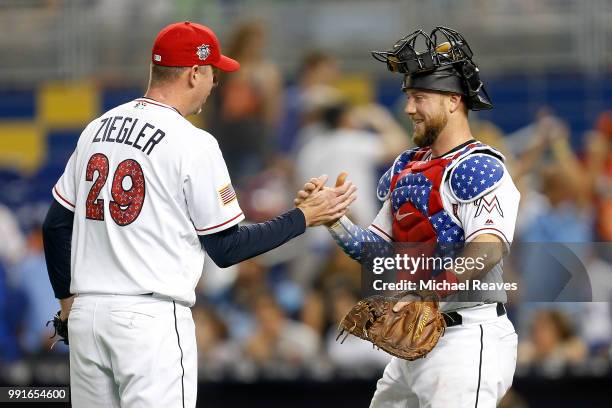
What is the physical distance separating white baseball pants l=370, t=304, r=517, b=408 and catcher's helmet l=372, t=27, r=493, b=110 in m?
0.86

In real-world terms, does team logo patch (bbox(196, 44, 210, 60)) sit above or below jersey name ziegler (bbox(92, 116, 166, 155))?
above

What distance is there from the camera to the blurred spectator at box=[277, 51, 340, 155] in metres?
9.80

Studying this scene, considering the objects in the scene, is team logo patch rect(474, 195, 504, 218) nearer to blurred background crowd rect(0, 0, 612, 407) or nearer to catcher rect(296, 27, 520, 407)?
catcher rect(296, 27, 520, 407)

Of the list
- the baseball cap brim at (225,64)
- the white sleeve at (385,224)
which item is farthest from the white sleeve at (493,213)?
the baseball cap brim at (225,64)

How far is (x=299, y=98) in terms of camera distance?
32.6 ft

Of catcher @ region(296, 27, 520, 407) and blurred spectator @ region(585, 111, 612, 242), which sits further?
blurred spectator @ region(585, 111, 612, 242)

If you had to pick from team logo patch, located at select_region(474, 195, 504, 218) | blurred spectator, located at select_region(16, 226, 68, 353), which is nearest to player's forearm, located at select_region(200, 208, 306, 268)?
team logo patch, located at select_region(474, 195, 504, 218)

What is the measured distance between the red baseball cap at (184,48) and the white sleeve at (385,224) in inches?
38.5

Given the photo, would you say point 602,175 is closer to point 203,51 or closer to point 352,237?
point 352,237

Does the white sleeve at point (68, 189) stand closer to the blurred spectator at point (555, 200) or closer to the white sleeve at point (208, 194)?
the white sleeve at point (208, 194)

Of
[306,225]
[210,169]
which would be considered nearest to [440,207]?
[306,225]

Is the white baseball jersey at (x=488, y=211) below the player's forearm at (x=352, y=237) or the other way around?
the other way around

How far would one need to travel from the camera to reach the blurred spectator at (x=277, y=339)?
28.1ft

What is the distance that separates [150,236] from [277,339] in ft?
14.7
